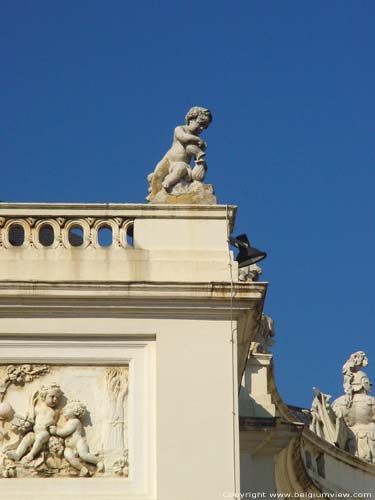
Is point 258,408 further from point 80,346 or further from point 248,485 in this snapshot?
point 80,346

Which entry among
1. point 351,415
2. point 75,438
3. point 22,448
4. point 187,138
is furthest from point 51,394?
point 351,415

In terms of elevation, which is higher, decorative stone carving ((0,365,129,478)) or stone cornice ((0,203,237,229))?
stone cornice ((0,203,237,229))

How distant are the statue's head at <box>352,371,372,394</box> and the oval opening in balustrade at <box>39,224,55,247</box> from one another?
1557 cm

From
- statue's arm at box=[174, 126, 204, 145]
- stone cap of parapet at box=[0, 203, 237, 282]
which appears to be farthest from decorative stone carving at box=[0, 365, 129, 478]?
statue's arm at box=[174, 126, 204, 145]

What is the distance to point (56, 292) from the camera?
126 feet

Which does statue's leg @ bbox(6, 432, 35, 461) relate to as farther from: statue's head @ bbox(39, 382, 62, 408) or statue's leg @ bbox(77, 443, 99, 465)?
statue's leg @ bbox(77, 443, 99, 465)

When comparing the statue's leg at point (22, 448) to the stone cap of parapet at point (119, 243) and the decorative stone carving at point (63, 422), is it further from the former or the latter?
the stone cap of parapet at point (119, 243)

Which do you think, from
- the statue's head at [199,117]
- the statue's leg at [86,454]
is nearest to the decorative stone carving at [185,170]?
the statue's head at [199,117]

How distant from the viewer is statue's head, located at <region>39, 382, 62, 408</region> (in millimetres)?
37938

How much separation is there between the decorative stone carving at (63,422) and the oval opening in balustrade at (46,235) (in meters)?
2.14

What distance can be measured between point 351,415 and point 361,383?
0.68m

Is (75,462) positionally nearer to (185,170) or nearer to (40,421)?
(40,421)

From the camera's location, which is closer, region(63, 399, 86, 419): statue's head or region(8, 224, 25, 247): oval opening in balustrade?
region(63, 399, 86, 419): statue's head

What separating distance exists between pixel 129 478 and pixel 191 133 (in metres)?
5.66
